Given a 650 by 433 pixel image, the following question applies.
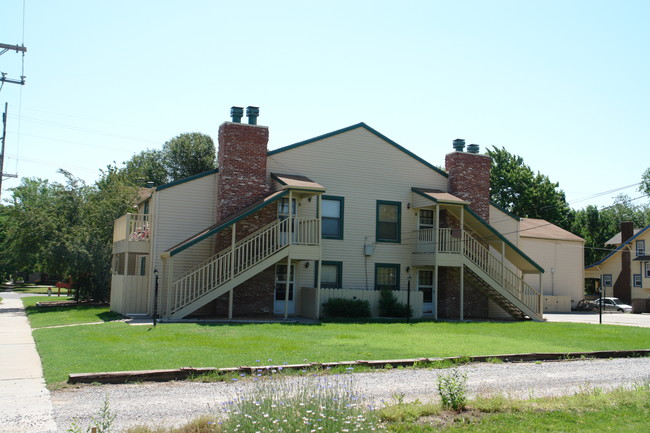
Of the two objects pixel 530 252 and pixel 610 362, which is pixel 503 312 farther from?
pixel 610 362

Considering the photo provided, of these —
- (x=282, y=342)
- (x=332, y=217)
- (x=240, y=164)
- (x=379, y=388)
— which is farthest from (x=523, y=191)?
(x=379, y=388)

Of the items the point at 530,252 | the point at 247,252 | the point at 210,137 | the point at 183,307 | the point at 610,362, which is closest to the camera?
the point at 610,362

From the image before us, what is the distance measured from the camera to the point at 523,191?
55.9 m

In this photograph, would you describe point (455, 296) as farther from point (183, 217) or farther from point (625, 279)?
point (625, 279)

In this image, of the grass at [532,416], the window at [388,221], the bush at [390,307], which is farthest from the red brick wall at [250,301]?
the grass at [532,416]

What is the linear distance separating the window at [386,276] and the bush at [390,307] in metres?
1.83

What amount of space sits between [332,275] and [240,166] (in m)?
6.14

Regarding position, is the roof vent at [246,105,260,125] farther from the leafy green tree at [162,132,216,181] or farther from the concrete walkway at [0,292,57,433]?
the leafy green tree at [162,132,216,181]

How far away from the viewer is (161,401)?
8.70 meters

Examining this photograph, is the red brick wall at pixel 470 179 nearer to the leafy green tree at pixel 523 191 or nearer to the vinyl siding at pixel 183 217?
the vinyl siding at pixel 183 217

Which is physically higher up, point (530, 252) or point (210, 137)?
point (210, 137)

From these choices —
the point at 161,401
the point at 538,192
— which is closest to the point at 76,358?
the point at 161,401

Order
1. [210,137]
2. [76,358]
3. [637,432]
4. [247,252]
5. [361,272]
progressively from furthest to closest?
[210,137]
[361,272]
[247,252]
[76,358]
[637,432]

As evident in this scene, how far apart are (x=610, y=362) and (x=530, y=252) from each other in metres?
24.2
